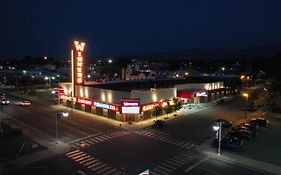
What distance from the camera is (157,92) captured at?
181 feet

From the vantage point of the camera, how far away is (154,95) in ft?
179

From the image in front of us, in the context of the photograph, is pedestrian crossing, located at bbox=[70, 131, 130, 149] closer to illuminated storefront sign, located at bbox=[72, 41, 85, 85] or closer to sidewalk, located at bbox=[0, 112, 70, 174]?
sidewalk, located at bbox=[0, 112, 70, 174]

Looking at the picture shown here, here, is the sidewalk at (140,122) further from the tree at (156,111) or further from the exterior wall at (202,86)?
the exterior wall at (202,86)

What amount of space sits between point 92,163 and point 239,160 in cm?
1921

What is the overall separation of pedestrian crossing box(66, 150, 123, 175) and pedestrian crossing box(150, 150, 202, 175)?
4497 millimetres

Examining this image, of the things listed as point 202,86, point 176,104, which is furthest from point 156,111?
point 202,86

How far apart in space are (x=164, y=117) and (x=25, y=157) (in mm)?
31261

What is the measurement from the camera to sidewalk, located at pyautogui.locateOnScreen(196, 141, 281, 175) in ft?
96.9

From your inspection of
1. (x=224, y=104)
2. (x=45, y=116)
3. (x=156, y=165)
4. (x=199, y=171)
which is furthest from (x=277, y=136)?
(x=45, y=116)

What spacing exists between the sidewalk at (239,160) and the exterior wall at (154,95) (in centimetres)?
1816

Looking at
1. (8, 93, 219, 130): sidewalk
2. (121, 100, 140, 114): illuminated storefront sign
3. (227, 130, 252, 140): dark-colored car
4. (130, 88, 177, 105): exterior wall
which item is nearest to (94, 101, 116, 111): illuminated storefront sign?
(8, 93, 219, 130): sidewalk

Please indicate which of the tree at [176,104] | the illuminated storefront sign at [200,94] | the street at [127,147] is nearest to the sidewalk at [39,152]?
the street at [127,147]

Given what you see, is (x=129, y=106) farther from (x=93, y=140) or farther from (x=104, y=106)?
(x=93, y=140)

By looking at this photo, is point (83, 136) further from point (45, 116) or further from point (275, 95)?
point (275, 95)
